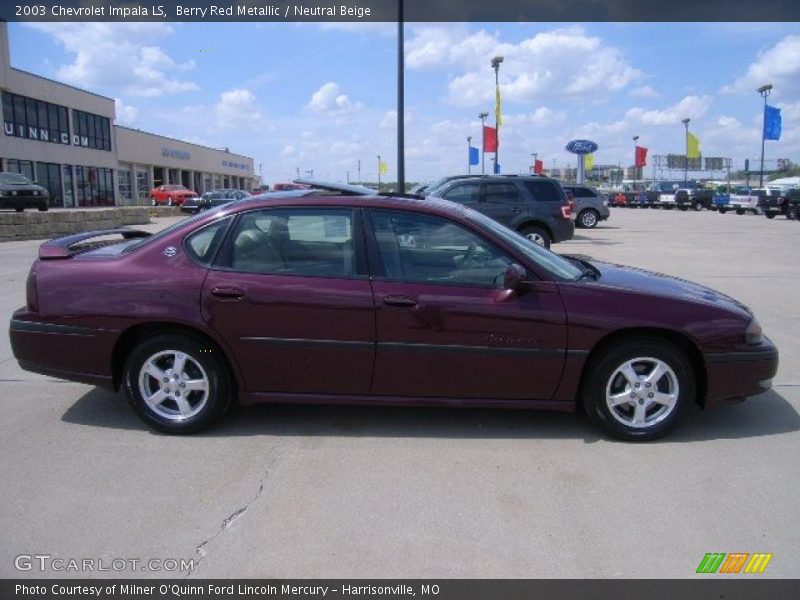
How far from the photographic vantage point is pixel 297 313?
4.14 metres

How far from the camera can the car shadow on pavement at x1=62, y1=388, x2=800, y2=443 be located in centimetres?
437

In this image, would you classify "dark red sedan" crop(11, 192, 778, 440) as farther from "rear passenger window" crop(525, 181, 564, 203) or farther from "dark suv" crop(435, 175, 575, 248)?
"rear passenger window" crop(525, 181, 564, 203)

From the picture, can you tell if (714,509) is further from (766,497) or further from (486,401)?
(486,401)

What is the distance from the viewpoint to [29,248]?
16.0 metres

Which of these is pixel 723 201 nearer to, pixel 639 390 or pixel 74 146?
pixel 74 146

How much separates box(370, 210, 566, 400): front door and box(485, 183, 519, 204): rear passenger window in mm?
10098

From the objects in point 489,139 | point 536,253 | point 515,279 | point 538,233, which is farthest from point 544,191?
point 489,139

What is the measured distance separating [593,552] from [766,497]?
1.18 m

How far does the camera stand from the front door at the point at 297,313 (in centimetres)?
412

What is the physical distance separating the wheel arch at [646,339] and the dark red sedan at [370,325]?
0.01 metres

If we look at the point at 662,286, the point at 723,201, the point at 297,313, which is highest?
the point at 723,201

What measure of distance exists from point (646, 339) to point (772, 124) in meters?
45.7

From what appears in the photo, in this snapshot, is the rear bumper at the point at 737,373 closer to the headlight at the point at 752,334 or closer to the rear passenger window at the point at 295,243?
the headlight at the point at 752,334
